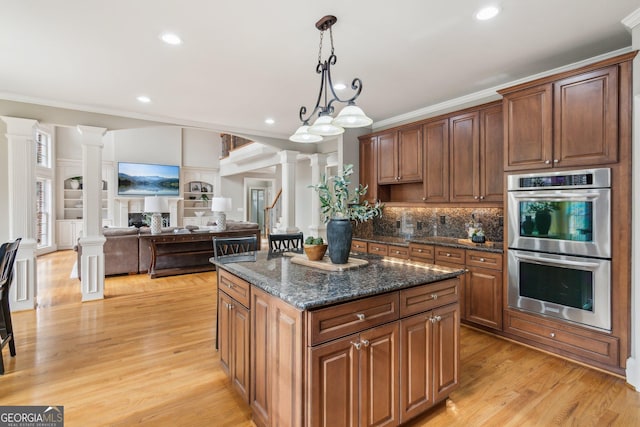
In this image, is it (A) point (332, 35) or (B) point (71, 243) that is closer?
(A) point (332, 35)

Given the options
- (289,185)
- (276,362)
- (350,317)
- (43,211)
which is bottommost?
(276,362)

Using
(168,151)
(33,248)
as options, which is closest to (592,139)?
(33,248)

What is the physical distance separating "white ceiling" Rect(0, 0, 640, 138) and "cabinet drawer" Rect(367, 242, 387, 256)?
1.91 meters

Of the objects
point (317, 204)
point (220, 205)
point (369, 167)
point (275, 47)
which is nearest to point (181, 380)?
point (275, 47)

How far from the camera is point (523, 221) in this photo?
2936 mm

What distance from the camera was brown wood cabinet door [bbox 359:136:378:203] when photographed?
15.7 ft

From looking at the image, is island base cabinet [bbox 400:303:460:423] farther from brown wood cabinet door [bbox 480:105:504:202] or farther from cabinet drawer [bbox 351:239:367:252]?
cabinet drawer [bbox 351:239:367:252]

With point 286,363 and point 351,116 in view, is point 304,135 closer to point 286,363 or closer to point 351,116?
point 351,116

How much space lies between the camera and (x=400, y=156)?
4402 millimetres

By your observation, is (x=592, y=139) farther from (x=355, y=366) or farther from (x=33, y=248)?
(x=33, y=248)

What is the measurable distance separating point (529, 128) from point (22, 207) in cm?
578

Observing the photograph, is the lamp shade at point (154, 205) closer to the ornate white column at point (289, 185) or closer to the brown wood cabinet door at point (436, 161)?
Answer: the ornate white column at point (289, 185)

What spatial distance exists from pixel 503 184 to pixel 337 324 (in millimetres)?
2620

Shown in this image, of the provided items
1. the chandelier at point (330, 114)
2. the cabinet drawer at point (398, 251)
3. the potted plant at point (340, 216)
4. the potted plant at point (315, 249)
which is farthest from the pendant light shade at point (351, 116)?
the cabinet drawer at point (398, 251)
